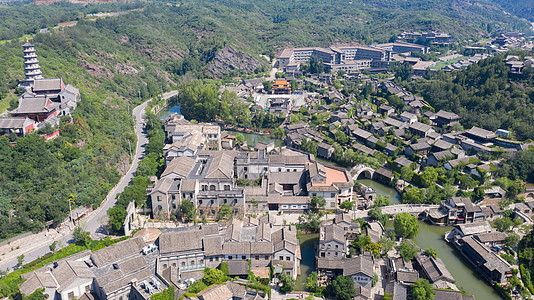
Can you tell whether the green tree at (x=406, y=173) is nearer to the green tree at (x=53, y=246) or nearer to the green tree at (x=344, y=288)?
the green tree at (x=344, y=288)

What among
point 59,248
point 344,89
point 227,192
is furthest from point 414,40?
point 59,248

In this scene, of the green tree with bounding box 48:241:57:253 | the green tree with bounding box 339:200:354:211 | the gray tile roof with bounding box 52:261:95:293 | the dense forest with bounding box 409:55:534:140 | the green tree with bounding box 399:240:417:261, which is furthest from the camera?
the dense forest with bounding box 409:55:534:140

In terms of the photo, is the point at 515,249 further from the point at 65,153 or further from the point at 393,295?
the point at 65,153

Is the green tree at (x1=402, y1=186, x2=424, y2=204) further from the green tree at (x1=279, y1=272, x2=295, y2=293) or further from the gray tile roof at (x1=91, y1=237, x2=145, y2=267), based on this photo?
the gray tile roof at (x1=91, y1=237, x2=145, y2=267)

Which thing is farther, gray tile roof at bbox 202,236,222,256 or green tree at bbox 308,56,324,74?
green tree at bbox 308,56,324,74

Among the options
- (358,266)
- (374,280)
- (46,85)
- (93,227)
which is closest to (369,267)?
(358,266)

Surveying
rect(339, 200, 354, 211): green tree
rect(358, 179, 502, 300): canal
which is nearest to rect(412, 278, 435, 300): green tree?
rect(358, 179, 502, 300): canal
